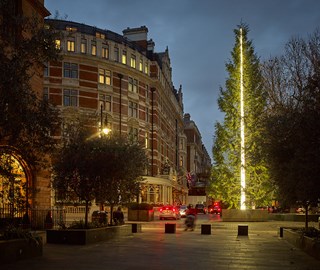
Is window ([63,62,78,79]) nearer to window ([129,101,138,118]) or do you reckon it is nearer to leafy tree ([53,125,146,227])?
window ([129,101,138,118])

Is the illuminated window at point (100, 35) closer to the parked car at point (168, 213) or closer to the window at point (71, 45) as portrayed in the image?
the window at point (71, 45)

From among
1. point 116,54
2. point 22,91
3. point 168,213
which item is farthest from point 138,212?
point 22,91

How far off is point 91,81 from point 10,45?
4360 centimetres

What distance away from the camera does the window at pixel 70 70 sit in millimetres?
54656

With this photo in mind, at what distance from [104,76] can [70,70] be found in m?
4.23

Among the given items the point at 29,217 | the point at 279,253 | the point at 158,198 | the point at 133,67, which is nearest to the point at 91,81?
the point at 133,67

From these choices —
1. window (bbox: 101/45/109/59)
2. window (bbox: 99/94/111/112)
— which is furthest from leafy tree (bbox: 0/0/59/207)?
window (bbox: 101/45/109/59)

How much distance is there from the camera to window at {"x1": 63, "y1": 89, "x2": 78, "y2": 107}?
178 feet

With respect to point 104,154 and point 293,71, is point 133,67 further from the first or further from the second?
point 104,154

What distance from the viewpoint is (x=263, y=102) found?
141 ft

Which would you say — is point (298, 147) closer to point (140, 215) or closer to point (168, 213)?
point (140, 215)

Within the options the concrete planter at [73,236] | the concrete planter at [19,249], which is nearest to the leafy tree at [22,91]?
the concrete planter at [19,249]

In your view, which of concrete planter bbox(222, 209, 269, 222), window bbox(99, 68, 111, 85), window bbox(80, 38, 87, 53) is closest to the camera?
concrete planter bbox(222, 209, 269, 222)

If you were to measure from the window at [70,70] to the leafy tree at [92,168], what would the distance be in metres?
34.0
